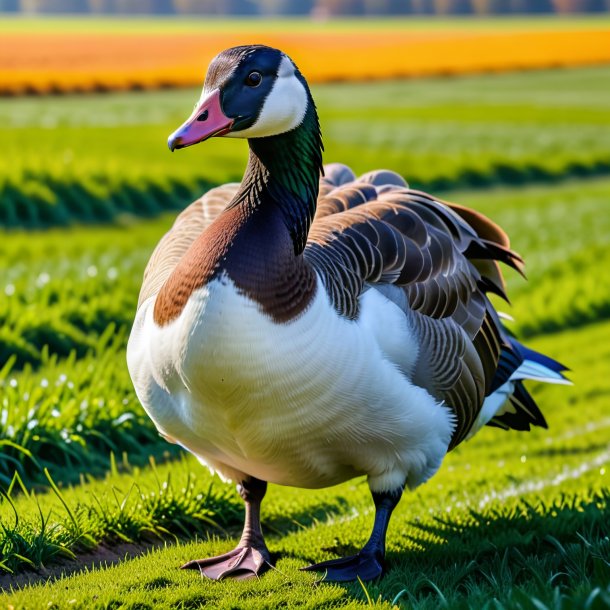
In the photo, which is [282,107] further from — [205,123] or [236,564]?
[236,564]

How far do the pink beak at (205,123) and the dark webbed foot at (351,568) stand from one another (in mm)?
2321

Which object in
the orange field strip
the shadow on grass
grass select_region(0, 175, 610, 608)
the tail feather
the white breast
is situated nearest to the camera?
the white breast

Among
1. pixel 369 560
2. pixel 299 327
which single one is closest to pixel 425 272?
pixel 299 327

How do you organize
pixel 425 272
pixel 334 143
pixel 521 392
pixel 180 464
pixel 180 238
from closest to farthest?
pixel 425 272
pixel 180 238
pixel 521 392
pixel 180 464
pixel 334 143

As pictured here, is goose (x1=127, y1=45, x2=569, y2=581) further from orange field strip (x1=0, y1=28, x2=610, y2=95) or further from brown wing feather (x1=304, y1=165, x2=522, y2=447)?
orange field strip (x1=0, y1=28, x2=610, y2=95)

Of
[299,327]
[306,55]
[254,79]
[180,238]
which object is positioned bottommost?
[306,55]

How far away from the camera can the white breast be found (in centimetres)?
459

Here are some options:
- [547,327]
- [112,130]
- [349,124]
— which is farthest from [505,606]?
[349,124]

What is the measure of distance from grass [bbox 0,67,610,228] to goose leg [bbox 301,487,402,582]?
12.2 m

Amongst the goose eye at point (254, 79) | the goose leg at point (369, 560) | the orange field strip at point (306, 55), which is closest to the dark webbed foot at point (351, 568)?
the goose leg at point (369, 560)

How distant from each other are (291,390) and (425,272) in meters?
1.23

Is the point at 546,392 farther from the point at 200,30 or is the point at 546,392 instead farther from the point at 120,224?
the point at 200,30

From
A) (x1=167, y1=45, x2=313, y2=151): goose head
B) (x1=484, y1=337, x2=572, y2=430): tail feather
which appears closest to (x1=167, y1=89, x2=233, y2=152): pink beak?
(x1=167, y1=45, x2=313, y2=151): goose head

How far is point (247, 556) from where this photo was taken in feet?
18.5
